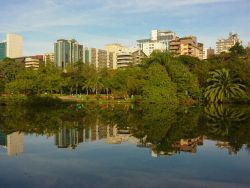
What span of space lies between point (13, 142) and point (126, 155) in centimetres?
704

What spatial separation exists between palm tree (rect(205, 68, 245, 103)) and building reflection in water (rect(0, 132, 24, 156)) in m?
36.0

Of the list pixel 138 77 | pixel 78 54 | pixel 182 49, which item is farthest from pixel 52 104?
pixel 78 54

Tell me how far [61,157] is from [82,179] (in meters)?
4.19

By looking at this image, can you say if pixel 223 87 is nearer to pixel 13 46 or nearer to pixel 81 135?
pixel 81 135

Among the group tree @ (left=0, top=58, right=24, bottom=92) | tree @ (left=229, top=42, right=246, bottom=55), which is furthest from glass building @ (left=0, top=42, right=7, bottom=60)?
tree @ (left=229, top=42, right=246, bottom=55)

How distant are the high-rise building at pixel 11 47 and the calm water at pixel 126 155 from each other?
164 meters

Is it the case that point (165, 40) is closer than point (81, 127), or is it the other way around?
point (81, 127)

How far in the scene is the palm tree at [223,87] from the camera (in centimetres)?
5216

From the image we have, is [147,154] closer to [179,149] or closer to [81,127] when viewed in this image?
[179,149]

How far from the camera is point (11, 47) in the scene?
182250 mm

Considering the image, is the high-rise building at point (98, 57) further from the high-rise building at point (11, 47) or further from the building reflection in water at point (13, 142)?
the building reflection in water at point (13, 142)

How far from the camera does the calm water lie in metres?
11.4

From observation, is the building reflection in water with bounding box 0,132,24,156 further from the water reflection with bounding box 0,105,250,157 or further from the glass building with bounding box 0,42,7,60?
the glass building with bounding box 0,42,7,60

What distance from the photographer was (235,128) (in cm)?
2422
